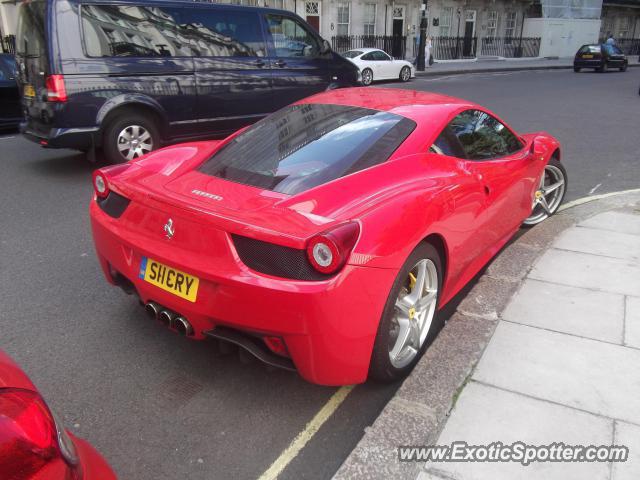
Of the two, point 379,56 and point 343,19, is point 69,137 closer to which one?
point 379,56

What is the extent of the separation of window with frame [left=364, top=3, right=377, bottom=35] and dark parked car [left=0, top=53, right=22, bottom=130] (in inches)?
965

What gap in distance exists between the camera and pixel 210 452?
7.93ft

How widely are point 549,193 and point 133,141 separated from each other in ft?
16.6

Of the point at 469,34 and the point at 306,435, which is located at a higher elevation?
the point at 469,34

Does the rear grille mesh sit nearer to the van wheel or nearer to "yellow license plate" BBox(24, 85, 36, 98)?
the van wheel

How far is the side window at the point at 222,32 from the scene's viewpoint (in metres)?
7.33

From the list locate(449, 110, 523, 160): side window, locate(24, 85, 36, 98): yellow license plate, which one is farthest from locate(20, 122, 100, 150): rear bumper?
locate(449, 110, 523, 160): side window

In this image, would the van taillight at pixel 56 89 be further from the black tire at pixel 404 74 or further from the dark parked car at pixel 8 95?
the black tire at pixel 404 74

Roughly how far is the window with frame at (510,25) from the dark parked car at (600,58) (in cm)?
1128

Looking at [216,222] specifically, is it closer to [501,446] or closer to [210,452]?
[210,452]

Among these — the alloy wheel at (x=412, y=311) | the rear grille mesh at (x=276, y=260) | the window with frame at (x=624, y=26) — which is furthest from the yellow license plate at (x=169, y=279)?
the window with frame at (x=624, y=26)

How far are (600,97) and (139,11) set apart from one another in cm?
1479

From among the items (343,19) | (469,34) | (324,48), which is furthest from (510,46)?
(324,48)

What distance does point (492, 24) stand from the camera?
3791cm
